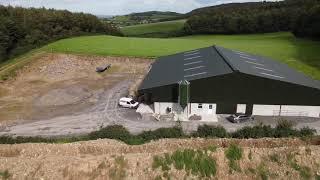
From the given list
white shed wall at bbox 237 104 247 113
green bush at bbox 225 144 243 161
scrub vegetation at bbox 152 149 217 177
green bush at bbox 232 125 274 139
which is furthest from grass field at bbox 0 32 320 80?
scrub vegetation at bbox 152 149 217 177

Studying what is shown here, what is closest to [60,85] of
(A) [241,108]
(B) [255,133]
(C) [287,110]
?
(A) [241,108]

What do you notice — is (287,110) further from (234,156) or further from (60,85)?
(60,85)

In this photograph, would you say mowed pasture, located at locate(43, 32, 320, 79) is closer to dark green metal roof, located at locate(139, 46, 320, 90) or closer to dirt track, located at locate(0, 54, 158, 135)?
dirt track, located at locate(0, 54, 158, 135)

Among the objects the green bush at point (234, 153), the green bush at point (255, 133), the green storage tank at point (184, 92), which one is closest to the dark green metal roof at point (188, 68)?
the green storage tank at point (184, 92)

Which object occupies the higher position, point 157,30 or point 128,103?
point 157,30

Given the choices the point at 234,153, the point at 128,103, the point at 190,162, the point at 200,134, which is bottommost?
the point at 128,103

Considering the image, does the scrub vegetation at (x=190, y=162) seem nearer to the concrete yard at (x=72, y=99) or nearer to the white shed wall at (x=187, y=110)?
the concrete yard at (x=72, y=99)
